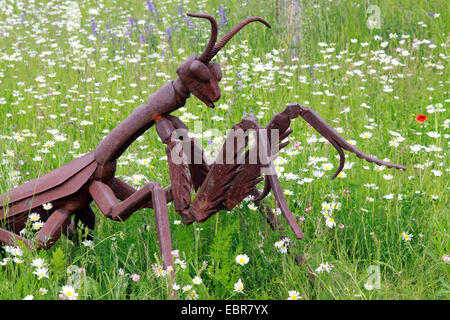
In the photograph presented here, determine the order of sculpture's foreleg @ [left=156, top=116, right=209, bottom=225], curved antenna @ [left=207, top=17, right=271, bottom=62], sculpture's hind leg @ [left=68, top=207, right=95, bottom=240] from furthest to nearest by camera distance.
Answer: sculpture's hind leg @ [left=68, top=207, right=95, bottom=240] < sculpture's foreleg @ [left=156, top=116, right=209, bottom=225] < curved antenna @ [left=207, top=17, right=271, bottom=62]

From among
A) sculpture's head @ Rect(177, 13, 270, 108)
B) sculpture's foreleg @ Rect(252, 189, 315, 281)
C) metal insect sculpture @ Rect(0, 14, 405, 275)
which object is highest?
sculpture's head @ Rect(177, 13, 270, 108)

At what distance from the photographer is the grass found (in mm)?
2885

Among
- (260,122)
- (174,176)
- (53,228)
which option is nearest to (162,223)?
(174,176)

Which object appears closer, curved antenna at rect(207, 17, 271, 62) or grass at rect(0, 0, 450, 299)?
curved antenna at rect(207, 17, 271, 62)

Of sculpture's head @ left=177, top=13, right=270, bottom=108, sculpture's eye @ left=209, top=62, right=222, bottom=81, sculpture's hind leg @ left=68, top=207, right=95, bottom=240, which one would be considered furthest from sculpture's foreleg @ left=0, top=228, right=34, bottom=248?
sculpture's eye @ left=209, top=62, right=222, bottom=81

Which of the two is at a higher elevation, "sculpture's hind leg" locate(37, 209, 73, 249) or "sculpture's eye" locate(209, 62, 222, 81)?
"sculpture's eye" locate(209, 62, 222, 81)

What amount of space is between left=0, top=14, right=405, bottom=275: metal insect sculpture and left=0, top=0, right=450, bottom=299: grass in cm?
16

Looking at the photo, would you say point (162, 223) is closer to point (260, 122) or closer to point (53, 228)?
point (53, 228)

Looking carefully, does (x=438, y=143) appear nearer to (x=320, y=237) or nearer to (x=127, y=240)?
(x=320, y=237)

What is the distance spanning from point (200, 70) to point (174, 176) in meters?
0.52

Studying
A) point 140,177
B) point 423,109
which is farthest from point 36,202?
point 423,109

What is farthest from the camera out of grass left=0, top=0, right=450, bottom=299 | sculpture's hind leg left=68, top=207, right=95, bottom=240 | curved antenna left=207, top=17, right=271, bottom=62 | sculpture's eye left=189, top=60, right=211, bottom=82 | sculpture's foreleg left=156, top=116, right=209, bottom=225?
sculpture's hind leg left=68, top=207, right=95, bottom=240

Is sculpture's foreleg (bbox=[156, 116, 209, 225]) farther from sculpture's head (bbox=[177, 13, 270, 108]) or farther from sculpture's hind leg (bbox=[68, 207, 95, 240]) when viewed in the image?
sculpture's hind leg (bbox=[68, 207, 95, 240])

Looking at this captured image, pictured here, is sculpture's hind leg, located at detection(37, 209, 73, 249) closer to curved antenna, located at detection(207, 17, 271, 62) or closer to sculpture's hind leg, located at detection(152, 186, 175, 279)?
sculpture's hind leg, located at detection(152, 186, 175, 279)
